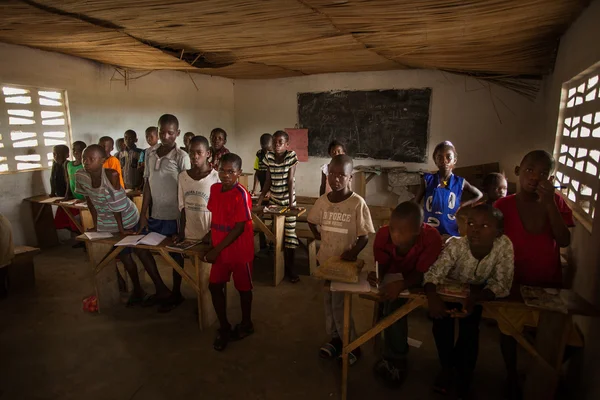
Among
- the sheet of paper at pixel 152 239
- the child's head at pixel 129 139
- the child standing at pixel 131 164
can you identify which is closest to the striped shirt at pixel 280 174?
the sheet of paper at pixel 152 239

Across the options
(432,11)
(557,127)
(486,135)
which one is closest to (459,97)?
(486,135)

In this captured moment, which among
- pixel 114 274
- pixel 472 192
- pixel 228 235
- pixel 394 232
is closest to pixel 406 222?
pixel 394 232

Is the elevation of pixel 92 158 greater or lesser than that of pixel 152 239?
greater

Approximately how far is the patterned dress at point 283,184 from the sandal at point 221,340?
1509 millimetres

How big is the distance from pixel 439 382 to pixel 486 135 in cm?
517

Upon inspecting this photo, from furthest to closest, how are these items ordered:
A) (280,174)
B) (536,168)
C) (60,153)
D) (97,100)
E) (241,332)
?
(97,100) < (60,153) < (280,174) < (241,332) < (536,168)

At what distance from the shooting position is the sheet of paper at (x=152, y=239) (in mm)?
3055

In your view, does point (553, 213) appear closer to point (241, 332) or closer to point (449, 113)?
point (241, 332)

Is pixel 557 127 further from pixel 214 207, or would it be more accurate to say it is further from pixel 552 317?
pixel 214 207

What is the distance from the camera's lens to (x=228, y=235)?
273 cm

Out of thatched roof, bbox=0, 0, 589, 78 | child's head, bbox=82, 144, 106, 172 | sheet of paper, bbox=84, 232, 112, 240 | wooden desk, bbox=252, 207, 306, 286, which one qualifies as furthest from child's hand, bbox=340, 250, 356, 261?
child's head, bbox=82, 144, 106, 172

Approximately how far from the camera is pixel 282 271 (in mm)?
4297

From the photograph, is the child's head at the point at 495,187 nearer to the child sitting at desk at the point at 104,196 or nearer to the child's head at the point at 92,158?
Result: the child sitting at desk at the point at 104,196

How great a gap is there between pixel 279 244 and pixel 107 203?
1827mm
